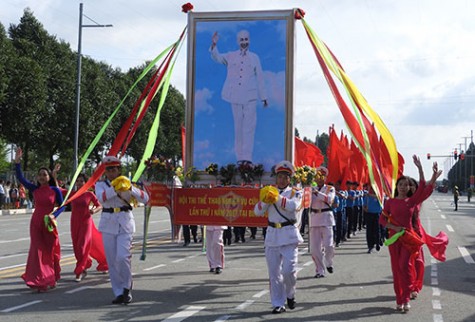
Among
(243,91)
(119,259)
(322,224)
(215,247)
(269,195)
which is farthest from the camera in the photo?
(322,224)

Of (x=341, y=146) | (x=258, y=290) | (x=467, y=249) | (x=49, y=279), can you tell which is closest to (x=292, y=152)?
(x=258, y=290)

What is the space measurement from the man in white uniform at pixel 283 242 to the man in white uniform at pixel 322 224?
3.43 m

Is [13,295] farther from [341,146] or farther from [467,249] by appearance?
[467,249]

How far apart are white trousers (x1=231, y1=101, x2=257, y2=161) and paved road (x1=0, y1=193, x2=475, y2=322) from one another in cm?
216

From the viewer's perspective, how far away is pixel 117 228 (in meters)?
9.59

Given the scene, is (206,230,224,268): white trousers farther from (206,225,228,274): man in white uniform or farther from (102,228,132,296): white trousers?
(102,228,132,296): white trousers

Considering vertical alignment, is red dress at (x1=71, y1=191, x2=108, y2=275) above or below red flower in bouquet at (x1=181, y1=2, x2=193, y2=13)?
below

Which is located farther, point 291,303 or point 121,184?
point 121,184

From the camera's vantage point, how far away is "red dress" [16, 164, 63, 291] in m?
10.1

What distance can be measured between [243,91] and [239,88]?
92 mm

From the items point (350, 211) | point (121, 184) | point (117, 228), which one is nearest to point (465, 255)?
point (350, 211)

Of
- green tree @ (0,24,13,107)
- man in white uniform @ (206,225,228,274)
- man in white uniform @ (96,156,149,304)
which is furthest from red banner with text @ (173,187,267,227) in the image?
green tree @ (0,24,13,107)

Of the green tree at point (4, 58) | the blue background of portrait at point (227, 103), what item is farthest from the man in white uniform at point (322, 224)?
the green tree at point (4, 58)

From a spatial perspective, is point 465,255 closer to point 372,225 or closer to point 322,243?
point 372,225
